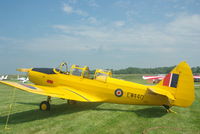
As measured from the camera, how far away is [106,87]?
7.20 m

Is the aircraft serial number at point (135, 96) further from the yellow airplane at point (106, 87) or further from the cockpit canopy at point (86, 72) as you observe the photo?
the cockpit canopy at point (86, 72)

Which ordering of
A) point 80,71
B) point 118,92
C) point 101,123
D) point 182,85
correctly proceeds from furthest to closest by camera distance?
point 80,71 < point 118,92 < point 182,85 < point 101,123

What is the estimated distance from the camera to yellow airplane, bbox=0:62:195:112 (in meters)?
6.08

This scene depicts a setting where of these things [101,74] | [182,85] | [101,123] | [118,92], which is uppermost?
[101,74]

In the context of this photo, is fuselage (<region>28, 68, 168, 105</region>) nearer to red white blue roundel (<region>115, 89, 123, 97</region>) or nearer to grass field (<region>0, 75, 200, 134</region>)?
red white blue roundel (<region>115, 89, 123, 97</region>)

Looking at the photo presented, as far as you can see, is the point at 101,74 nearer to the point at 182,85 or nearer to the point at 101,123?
the point at 101,123

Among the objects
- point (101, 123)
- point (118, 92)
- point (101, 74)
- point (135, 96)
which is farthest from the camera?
point (101, 74)

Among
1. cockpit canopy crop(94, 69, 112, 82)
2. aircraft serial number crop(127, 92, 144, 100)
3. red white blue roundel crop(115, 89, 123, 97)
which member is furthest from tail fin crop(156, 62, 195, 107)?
cockpit canopy crop(94, 69, 112, 82)

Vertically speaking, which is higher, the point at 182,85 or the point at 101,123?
the point at 182,85

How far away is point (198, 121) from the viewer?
566cm

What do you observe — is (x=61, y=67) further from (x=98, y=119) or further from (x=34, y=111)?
(x=98, y=119)

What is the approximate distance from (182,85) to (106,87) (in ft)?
10.0

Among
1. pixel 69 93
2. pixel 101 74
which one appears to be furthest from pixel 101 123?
pixel 101 74

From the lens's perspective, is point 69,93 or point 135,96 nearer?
point 135,96
